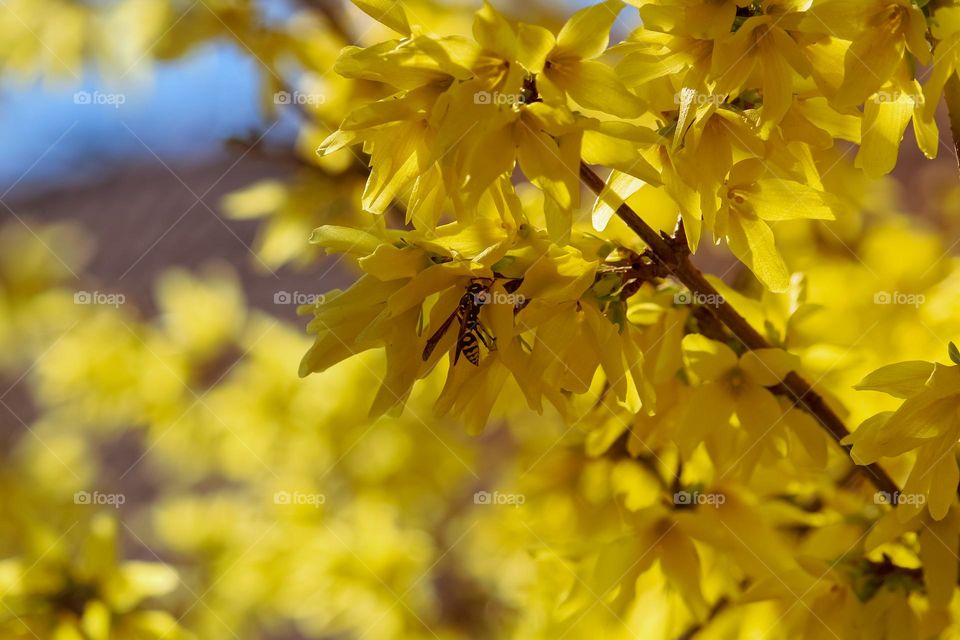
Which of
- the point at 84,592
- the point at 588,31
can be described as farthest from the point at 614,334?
the point at 84,592

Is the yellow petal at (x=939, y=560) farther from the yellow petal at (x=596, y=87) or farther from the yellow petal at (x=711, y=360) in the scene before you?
the yellow petal at (x=596, y=87)

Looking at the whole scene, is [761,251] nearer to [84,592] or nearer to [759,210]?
[759,210]

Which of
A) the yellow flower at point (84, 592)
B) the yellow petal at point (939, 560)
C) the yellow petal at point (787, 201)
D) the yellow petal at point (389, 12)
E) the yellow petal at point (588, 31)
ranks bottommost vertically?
the yellow flower at point (84, 592)

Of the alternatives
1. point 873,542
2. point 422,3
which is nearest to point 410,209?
point 873,542

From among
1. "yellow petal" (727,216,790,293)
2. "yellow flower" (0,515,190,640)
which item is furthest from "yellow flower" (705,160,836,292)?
"yellow flower" (0,515,190,640)

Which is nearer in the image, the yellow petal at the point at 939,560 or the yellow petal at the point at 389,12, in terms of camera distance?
the yellow petal at the point at 389,12

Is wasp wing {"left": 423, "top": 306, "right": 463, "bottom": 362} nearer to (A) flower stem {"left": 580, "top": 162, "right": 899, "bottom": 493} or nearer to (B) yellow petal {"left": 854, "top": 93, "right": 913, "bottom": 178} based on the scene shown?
(A) flower stem {"left": 580, "top": 162, "right": 899, "bottom": 493}

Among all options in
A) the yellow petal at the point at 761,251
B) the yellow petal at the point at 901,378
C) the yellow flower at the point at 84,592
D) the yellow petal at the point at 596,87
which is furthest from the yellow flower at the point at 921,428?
the yellow flower at the point at 84,592
